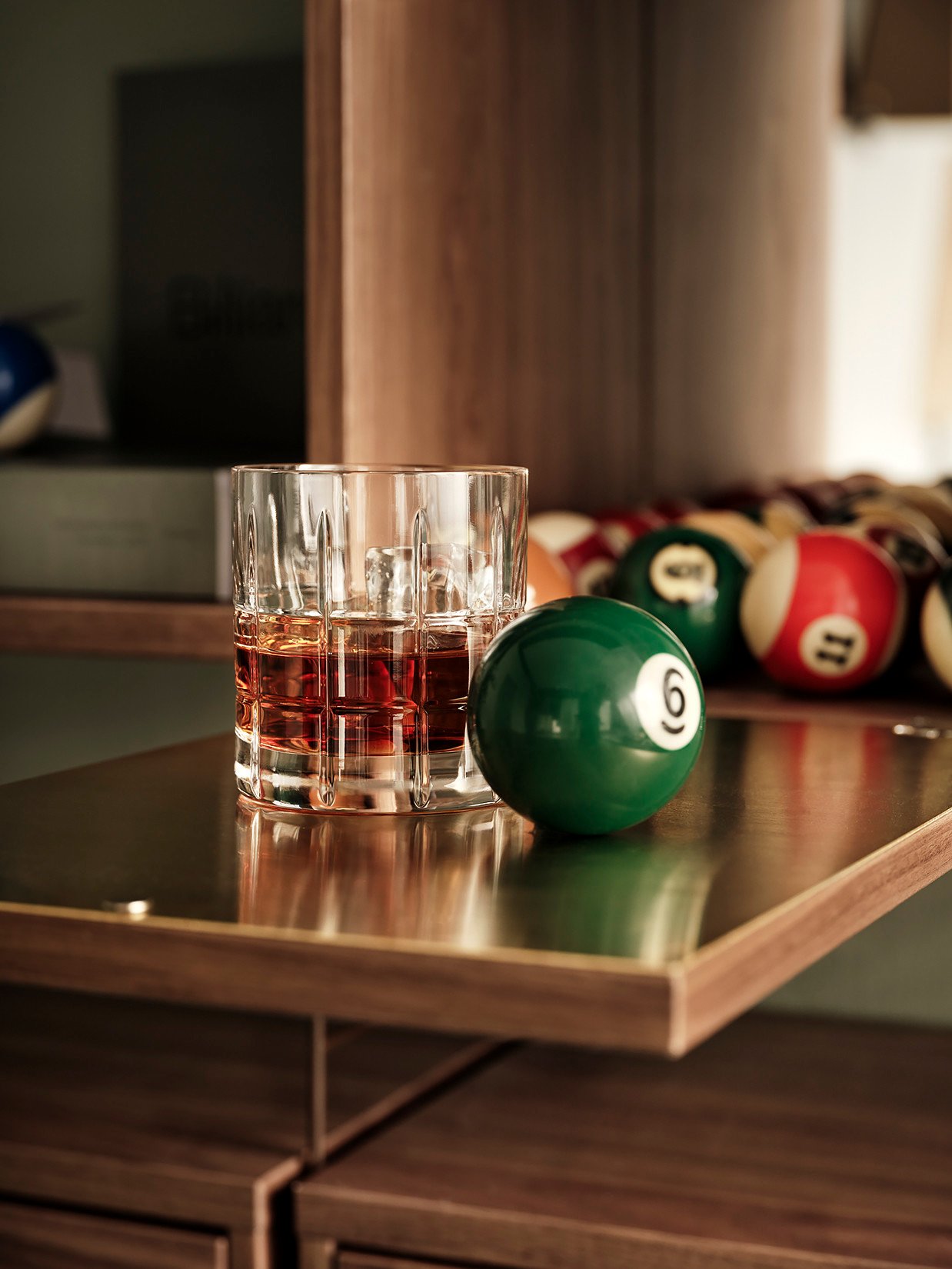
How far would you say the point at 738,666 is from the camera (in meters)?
1.18

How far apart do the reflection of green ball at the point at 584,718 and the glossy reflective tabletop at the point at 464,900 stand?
19mm

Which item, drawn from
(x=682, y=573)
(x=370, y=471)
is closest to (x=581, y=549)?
(x=682, y=573)

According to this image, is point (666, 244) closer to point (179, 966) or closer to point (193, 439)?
point (193, 439)

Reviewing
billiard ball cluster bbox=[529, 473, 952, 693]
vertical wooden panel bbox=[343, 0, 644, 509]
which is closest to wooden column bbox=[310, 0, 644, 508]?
vertical wooden panel bbox=[343, 0, 644, 509]

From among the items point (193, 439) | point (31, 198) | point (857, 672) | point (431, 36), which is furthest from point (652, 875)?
point (31, 198)

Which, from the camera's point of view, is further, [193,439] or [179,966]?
[193,439]

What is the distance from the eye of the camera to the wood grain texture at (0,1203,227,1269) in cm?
104

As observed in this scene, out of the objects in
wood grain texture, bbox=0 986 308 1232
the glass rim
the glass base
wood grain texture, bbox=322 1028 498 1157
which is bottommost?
wood grain texture, bbox=322 1028 498 1157

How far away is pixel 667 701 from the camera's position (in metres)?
0.67

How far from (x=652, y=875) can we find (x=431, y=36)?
92 cm

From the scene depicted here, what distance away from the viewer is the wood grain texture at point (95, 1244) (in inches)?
41.1

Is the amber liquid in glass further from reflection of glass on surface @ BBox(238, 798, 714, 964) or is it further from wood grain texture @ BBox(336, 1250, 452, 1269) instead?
wood grain texture @ BBox(336, 1250, 452, 1269)

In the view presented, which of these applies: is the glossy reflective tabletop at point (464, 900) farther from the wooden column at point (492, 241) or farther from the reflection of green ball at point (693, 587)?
the wooden column at point (492, 241)

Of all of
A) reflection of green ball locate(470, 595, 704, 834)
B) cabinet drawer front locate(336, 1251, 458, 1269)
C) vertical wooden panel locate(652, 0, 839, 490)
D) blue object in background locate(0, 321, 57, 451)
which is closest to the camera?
reflection of green ball locate(470, 595, 704, 834)
